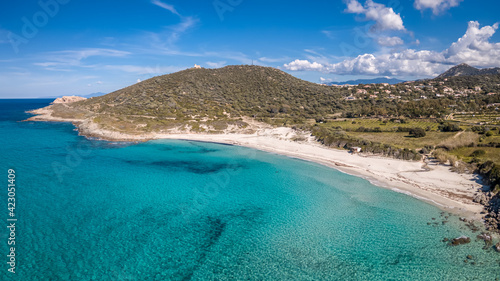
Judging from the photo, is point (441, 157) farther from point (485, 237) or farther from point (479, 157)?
point (485, 237)

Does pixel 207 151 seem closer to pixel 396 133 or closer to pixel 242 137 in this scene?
pixel 242 137

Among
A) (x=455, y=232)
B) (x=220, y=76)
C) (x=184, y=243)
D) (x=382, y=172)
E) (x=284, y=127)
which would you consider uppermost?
(x=220, y=76)

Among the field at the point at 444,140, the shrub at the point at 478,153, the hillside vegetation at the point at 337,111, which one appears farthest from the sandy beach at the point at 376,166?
the field at the point at 444,140

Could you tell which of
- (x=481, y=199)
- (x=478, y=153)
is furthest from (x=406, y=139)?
(x=481, y=199)

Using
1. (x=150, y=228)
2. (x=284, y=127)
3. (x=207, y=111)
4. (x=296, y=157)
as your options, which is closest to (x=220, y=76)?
(x=207, y=111)

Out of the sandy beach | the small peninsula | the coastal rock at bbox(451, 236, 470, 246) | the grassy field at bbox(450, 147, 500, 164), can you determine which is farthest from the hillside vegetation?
the coastal rock at bbox(451, 236, 470, 246)

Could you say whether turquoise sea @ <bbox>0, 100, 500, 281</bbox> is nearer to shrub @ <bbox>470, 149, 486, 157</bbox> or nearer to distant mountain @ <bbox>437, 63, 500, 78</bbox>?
shrub @ <bbox>470, 149, 486, 157</bbox>
